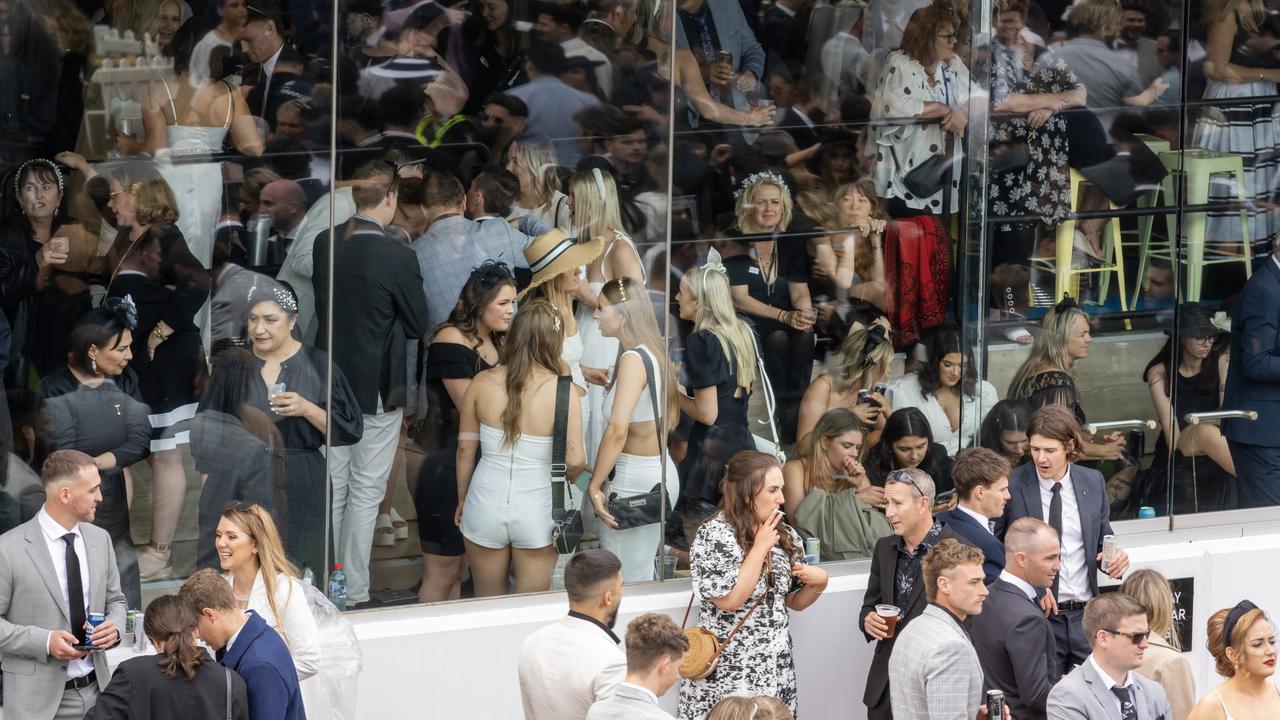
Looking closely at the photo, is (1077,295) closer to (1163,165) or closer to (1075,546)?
(1163,165)

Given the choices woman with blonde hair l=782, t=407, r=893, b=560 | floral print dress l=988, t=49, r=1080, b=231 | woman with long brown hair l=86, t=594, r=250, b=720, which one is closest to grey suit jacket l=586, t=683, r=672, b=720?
woman with long brown hair l=86, t=594, r=250, b=720

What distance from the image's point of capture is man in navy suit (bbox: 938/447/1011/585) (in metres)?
7.26

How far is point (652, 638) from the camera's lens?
5391 millimetres

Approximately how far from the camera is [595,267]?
823 cm

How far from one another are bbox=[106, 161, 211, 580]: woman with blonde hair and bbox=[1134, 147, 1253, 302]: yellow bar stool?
4939mm

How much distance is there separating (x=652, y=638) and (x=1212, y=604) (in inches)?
190

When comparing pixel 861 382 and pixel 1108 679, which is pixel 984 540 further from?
pixel 861 382

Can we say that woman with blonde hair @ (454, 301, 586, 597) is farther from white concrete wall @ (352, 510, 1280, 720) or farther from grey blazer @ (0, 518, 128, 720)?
grey blazer @ (0, 518, 128, 720)

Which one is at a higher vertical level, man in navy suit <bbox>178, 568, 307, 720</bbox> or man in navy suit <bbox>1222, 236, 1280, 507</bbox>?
man in navy suit <bbox>1222, 236, 1280, 507</bbox>

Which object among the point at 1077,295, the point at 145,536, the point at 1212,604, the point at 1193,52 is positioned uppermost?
the point at 1193,52

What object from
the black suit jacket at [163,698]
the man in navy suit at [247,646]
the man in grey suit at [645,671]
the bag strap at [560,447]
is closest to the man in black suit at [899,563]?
the bag strap at [560,447]

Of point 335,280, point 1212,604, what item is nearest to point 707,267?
point 335,280

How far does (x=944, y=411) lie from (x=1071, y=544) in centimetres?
133

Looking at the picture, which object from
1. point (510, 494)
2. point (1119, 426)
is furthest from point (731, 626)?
point (1119, 426)
